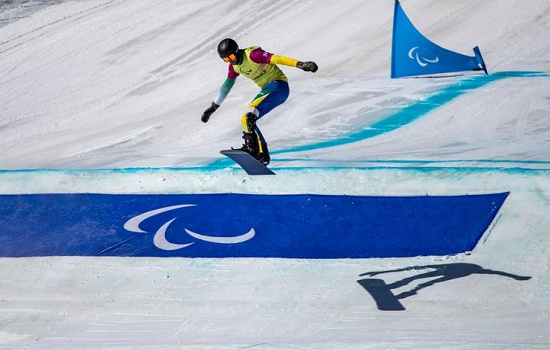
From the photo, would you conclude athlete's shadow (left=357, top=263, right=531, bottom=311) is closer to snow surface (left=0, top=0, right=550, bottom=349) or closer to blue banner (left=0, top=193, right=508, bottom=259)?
snow surface (left=0, top=0, right=550, bottom=349)

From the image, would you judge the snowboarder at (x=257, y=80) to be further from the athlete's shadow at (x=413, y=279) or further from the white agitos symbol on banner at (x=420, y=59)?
the white agitos symbol on banner at (x=420, y=59)

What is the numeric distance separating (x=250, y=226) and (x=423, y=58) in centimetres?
549

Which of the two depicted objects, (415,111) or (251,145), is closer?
(251,145)

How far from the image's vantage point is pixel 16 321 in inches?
352

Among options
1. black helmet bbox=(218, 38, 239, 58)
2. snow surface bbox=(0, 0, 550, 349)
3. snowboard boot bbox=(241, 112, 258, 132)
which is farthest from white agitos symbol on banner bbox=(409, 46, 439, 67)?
black helmet bbox=(218, 38, 239, 58)

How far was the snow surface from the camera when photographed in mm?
8508

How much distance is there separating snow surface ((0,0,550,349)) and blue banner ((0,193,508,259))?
0.82 ft

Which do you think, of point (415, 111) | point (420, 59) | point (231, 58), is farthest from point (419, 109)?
point (231, 58)

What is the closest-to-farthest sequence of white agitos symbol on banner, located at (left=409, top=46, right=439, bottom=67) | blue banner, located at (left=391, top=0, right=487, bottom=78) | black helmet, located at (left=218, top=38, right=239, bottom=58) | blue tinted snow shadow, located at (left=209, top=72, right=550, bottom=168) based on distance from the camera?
black helmet, located at (left=218, top=38, right=239, bottom=58) < blue tinted snow shadow, located at (left=209, top=72, right=550, bottom=168) < blue banner, located at (left=391, top=0, right=487, bottom=78) < white agitos symbol on banner, located at (left=409, top=46, right=439, bottom=67)

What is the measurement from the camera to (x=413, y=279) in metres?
9.23

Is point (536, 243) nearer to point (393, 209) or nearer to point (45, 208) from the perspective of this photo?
point (393, 209)

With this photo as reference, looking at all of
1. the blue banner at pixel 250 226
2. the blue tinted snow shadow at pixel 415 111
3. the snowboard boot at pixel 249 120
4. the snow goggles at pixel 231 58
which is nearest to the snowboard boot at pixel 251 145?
the snowboard boot at pixel 249 120

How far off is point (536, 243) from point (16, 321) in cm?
563

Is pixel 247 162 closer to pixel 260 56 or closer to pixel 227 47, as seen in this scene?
pixel 260 56
